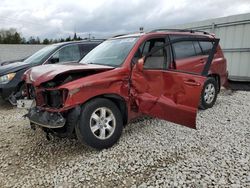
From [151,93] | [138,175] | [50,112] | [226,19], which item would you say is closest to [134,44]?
[151,93]

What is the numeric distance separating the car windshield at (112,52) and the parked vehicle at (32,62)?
2030mm

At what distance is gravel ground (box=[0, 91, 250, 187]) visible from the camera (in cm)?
322

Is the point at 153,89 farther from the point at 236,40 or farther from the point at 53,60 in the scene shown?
the point at 236,40

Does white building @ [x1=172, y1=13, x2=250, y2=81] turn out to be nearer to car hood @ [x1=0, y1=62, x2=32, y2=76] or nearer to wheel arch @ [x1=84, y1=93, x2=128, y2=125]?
wheel arch @ [x1=84, y1=93, x2=128, y2=125]

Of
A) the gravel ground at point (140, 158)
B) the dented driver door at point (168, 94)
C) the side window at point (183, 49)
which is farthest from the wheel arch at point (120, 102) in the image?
the side window at point (183, 49)

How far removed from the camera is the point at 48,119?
3719 mm

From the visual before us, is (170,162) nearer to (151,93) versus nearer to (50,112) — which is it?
(151,93)

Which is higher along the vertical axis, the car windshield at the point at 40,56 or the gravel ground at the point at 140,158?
the car windshield at the point at 40,56

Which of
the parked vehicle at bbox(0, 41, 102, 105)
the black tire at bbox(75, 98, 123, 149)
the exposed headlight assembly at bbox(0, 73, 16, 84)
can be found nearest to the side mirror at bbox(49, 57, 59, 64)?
the parked vehicle at bbox(0, 41, 102, 105)

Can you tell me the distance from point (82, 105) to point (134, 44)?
1.51 metres

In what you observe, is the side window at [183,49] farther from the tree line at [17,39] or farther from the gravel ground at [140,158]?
the tree line at [17,39]

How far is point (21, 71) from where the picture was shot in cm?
686

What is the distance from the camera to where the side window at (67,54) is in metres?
7.55

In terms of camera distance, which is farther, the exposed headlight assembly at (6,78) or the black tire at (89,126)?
the exposed headlight assembly at (6,78)
